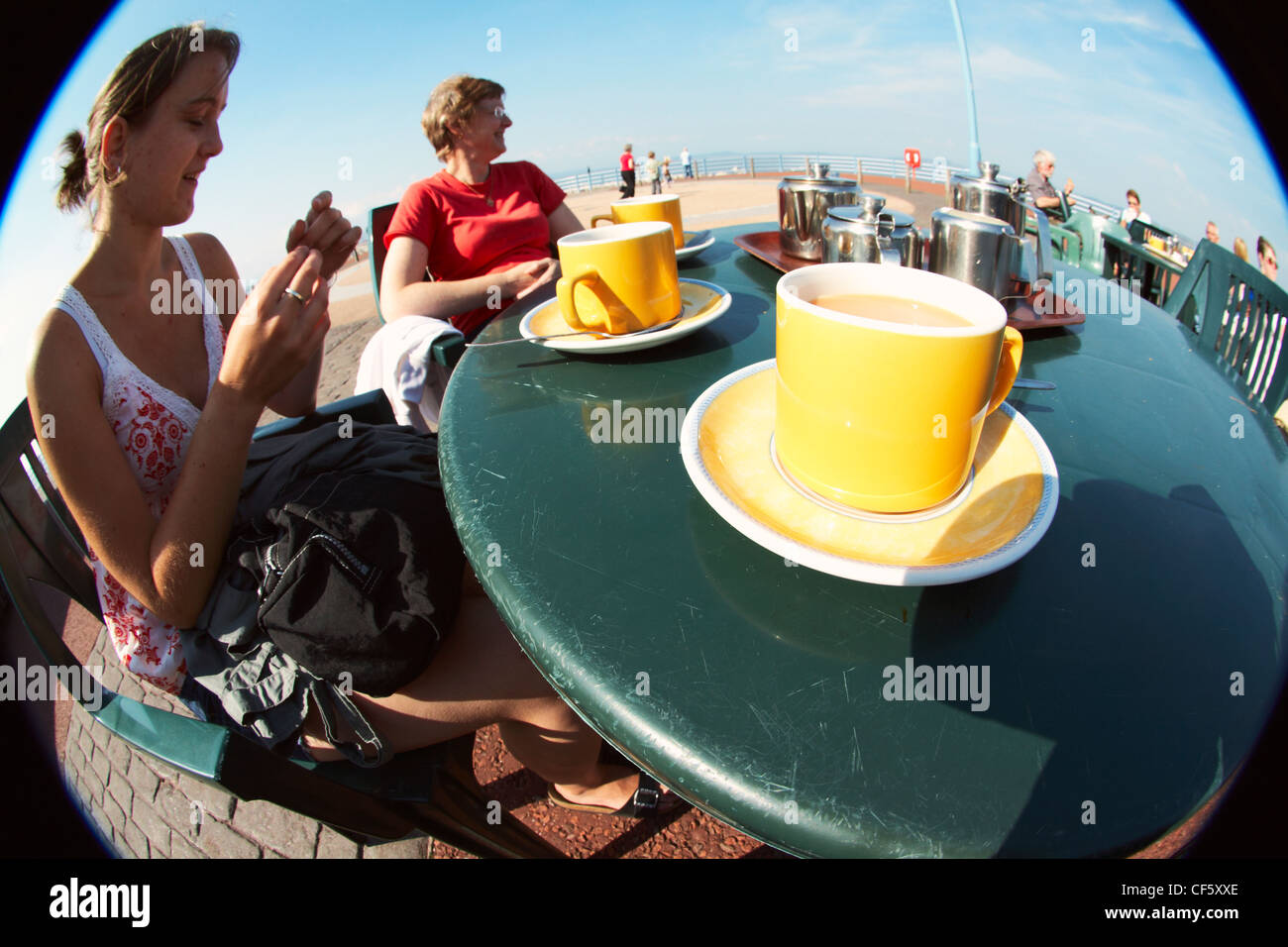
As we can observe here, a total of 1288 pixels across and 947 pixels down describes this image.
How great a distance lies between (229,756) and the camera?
83 cm

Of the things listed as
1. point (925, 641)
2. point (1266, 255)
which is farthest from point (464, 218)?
point (1266, 255)

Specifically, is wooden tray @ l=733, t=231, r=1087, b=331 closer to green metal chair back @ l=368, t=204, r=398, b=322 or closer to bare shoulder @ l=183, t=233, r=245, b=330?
bare shoulder @ l=183, t=233, r=245, b=330

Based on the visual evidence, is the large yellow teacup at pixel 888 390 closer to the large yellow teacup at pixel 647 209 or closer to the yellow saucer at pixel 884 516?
the yellow saucer at pixel 884 516

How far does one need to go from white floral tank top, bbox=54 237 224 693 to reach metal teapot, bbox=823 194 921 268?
4.87 feet

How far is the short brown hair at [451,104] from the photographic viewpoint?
2494 mm

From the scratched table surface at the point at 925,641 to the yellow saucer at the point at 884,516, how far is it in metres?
0.06

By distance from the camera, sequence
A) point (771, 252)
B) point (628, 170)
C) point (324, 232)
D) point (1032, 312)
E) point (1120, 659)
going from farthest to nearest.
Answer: point (628, 170)
point (771, 252)
point (324, 232)
point (1032, 312)
point (1120, 659)

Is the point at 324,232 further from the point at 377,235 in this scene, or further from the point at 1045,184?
the point at 1045,184

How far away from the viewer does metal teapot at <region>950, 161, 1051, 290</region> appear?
1.39 m

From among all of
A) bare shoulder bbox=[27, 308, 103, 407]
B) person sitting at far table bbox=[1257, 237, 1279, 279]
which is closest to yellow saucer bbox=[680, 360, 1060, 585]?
bare shoulder bbox=[27, 308, 103, 407]

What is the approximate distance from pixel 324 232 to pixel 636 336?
867 millimetres

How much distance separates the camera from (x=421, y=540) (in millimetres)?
1004
